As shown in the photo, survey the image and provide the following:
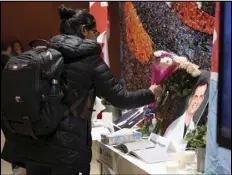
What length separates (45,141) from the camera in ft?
7.14

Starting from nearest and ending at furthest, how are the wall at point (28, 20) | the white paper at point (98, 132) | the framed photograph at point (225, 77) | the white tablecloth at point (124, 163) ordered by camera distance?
the framed photograph at point (225, 77)
the white tablecloth at point (124, 163)
the white paper at point (98, 132)
the wall at point (28, 20)

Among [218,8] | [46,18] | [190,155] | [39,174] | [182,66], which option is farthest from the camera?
[46,18]

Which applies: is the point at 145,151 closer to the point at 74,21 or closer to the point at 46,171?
the point at 46,171

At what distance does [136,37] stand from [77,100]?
1.32 metres

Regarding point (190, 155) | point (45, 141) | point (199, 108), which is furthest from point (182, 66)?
point (45, 141)

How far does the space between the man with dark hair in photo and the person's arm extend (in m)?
0.28

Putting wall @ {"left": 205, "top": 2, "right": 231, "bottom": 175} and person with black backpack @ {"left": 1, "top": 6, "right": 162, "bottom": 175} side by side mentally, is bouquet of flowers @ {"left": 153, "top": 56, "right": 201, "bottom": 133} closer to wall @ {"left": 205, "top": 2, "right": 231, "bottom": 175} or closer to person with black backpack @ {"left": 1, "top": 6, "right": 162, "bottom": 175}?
person with black backpack @ {"left": 1, "top": 6, "right": 162, "bottom": 175}

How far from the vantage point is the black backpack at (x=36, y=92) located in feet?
6.86

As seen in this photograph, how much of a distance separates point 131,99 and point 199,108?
16.3 inches

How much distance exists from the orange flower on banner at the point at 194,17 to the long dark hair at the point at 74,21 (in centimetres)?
65

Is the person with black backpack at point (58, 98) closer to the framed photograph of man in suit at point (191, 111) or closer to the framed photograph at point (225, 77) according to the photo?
the framed photograph of man in suit at point (191, 111)

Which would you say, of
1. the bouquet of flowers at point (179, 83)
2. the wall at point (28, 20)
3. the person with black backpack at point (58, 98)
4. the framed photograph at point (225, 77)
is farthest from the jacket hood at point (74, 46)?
the wall at point (28, 20)

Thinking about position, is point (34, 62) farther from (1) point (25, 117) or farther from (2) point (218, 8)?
(2) point (218, 8)

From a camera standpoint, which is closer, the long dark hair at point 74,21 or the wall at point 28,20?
the long dark hair at point 74,21
